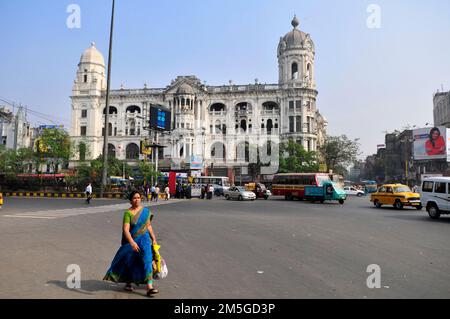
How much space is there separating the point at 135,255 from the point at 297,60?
62.2 meters

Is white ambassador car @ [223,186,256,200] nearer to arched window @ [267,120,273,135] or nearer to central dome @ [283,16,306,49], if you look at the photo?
arched window @ [267,120,273,135]

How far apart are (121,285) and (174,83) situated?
6178 centimetres

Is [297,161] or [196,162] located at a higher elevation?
[196,162]

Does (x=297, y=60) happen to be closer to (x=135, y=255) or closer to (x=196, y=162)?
(x=196, y=162)

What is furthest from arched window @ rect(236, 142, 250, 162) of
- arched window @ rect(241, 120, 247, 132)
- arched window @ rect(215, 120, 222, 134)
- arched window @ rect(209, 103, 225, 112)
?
arched window @ rect(209, 103, 225, 112)

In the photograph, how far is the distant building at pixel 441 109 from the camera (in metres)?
73.6

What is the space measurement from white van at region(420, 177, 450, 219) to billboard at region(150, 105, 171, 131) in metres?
26.1

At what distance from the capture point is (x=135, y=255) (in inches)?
211

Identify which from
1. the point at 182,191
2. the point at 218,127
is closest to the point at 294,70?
the point at 218,127

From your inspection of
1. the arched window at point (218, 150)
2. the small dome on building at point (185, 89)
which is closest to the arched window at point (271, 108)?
the arched window at point (218, 150)

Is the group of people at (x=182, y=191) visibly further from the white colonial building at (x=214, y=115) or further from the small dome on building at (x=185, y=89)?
the small dome on building at (x=185, y=89)

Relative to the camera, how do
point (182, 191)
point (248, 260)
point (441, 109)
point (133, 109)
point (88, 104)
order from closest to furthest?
point (248, 260) → point (182, 191) → point (88, 104) → point (133, 109) → point (441, 109)

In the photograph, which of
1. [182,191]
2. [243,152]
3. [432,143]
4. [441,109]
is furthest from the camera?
[441,109]

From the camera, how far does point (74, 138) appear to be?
66938mm
